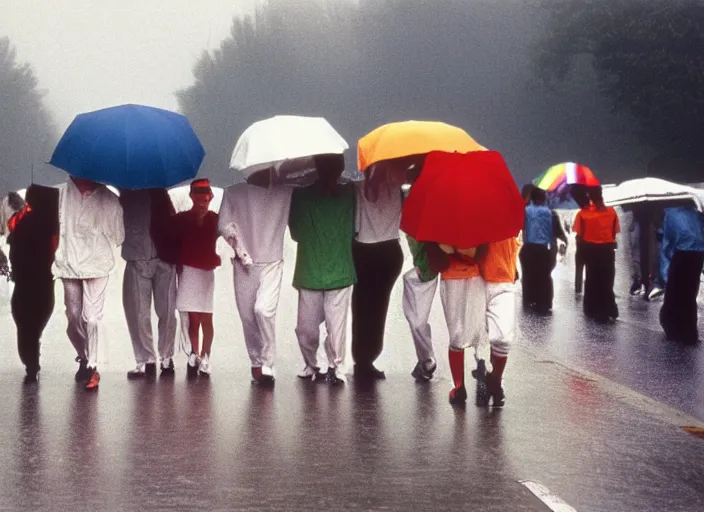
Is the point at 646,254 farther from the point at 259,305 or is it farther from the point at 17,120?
the point at 17,120

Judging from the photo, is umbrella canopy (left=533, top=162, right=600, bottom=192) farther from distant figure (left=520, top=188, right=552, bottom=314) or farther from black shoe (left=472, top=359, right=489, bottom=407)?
black shoe (left=472, top=359, right=489, bottom=407)

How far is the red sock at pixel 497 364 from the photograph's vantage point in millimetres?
10219

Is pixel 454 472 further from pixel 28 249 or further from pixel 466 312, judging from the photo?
pixel 28 249

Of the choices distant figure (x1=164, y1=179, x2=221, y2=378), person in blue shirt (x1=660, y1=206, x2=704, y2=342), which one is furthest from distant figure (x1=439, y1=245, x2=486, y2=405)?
person in blue shirt (x1=660, y1=206, x2=704, y2=342)

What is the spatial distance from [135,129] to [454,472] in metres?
4.45

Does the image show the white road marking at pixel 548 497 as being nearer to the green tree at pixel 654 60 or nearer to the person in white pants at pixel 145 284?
the person in white pants at pixel 145 284

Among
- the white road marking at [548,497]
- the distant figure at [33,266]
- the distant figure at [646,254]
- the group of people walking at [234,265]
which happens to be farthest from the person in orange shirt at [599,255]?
the white road marking at [548,497]

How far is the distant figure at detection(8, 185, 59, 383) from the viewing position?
11938 millimetres

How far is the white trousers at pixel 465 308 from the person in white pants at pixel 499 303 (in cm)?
7

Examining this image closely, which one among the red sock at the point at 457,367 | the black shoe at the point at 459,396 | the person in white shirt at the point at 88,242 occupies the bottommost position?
the black shoe at the point at 459,396

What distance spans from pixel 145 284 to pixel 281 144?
5.84ft

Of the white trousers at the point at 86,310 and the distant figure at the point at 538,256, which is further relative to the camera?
Answer: the distant figure at the point at 538,256

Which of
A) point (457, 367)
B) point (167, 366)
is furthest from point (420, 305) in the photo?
point (167, 366)

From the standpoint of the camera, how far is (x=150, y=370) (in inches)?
481
